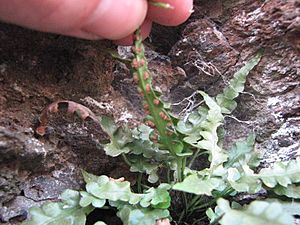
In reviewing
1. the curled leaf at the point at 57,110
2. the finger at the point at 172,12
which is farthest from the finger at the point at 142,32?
the curled leaf at the point at 57,110

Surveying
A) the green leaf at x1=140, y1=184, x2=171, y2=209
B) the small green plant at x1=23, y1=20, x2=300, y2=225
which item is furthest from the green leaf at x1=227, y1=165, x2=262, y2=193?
the green leaf at x1=140, y1=184, x2=171, y2=209

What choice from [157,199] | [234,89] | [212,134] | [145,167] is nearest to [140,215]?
[157,199]

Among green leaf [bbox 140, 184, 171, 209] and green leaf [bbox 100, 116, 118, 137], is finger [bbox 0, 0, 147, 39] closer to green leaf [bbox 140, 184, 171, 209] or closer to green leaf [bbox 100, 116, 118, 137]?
green leaf [bbox 100, 116, 118, 137]

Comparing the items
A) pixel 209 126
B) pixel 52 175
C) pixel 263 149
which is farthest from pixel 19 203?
pixel 263 149

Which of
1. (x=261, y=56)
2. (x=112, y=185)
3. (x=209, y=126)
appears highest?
(x=261, y=56)

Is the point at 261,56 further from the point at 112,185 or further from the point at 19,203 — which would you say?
the point at 19,203

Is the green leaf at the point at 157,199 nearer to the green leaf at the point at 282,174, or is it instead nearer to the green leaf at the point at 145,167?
the green leaf at the point at 145,167

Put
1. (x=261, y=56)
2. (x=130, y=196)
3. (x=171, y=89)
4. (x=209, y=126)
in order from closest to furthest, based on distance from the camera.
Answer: (x=130, y=196) < (x=209, y=126) < (x=261, y=56) < (x=171, y=89)

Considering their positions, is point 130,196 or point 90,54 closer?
point 130,196
